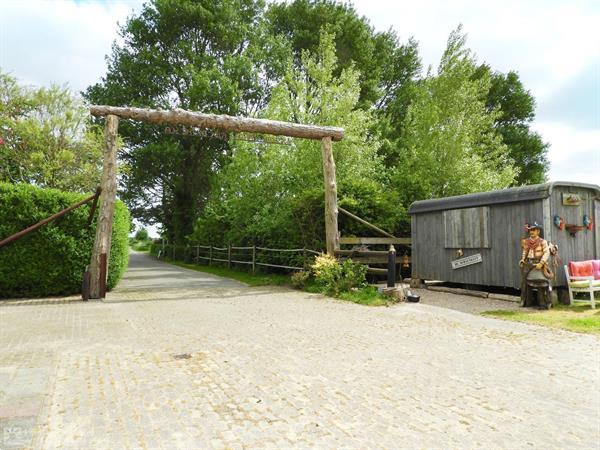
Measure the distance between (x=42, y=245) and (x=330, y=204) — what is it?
777 centimetres

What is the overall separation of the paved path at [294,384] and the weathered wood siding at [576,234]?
3.62 metres

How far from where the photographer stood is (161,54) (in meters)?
27.8

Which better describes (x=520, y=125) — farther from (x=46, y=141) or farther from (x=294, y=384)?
(x=294, y=384)

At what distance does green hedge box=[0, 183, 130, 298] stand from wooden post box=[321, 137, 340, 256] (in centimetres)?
655

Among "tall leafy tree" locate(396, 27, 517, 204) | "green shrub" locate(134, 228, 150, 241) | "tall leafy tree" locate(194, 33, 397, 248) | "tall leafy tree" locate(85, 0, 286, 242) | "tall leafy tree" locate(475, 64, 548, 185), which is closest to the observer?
"tall leafy tree" locate(194, 33, 397, 248)

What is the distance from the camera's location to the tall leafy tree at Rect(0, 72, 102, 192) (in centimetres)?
1631

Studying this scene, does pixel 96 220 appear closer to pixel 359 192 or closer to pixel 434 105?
pixel 359 192

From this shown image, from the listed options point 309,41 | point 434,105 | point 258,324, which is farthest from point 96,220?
point 309,41

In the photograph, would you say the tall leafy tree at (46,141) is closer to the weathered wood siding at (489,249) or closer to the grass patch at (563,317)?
the weathered wood siding at (489,249)

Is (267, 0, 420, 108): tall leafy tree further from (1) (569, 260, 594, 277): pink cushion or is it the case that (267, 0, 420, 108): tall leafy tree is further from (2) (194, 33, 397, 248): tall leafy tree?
(1) (569, 260, 594, 277): pink cushion

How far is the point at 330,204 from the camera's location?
13469mm

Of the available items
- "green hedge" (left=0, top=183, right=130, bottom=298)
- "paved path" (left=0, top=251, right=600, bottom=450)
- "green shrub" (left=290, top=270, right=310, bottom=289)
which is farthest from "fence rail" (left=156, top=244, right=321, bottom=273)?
"paved path" (left=0, top=251, right=600, bottom=450)

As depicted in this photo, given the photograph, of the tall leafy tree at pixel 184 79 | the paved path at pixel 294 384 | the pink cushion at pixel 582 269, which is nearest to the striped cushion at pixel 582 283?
the pink cushion at pixel 582 269

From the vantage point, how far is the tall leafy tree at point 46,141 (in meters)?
16.3
